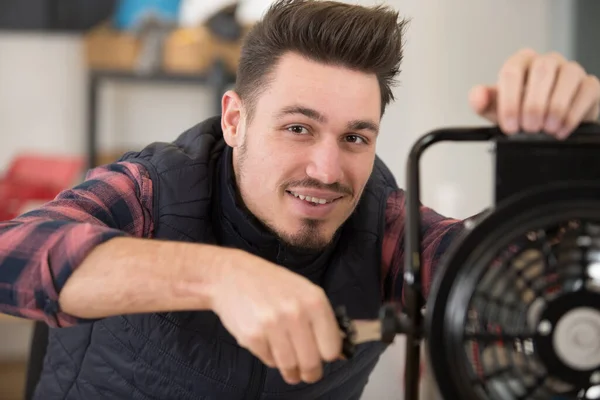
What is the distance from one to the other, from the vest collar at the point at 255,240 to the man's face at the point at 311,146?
0.03 m

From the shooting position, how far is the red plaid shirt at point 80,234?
0.80 m

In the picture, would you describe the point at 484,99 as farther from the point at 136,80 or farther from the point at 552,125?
the point at 136,80

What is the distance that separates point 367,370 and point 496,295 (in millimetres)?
697

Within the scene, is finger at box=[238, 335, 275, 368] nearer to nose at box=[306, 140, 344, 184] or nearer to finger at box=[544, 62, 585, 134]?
finger at box=[544, 62, 585, 134]

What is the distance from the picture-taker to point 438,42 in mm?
2664

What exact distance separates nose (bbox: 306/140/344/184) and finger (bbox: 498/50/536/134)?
1.07 feet

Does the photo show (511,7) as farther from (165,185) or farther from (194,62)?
(165,185)

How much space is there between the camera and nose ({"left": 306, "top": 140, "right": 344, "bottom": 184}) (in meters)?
1.08

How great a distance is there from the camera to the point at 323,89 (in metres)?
1.10

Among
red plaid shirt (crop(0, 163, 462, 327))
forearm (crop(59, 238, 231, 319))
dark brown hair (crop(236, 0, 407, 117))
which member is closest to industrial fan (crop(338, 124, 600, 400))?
forearm (crop(59, 238, 231, 319))

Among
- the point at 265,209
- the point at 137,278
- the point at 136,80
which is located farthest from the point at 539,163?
the point at 136,80

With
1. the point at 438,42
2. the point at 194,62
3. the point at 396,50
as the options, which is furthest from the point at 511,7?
the point at 396,50

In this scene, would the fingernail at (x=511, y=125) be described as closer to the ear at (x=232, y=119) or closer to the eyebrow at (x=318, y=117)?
the eyebrow at (x=318, y=117)

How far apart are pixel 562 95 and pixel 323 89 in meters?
0.42
